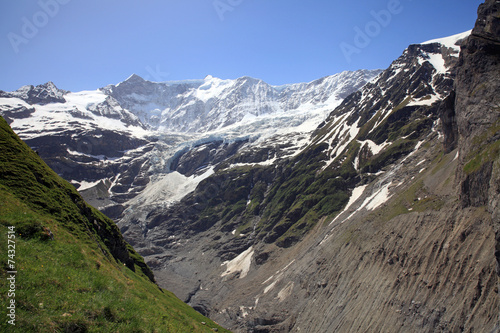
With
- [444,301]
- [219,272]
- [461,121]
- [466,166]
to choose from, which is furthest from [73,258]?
[219,272]

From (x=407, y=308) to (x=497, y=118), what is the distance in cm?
4970

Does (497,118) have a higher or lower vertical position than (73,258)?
lower

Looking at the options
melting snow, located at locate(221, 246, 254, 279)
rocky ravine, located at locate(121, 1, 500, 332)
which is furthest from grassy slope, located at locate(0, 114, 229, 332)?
melting snow, located at locate(221, 246, 254, 279)

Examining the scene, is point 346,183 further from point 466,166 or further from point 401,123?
point 466,166

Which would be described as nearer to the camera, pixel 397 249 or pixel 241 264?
pixel 397 249

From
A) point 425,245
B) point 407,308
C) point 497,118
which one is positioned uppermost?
point 497,118

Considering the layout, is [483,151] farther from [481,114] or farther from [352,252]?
[352,252]

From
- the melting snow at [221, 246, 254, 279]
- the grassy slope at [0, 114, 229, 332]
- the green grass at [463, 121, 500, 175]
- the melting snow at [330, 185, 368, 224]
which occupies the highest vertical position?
the grassy slope at [0, 114, 229, 332]

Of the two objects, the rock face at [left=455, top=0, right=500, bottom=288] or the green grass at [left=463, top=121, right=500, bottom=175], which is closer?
the rock face at [left=455, top=0, right=500, bottom=288]

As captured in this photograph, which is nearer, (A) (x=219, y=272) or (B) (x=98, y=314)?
(B) (x=98, y=314)

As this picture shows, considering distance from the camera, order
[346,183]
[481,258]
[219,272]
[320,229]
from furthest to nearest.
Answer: [346,183]
[219,272]
[320,229]
[481,258]

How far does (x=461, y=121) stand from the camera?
299 ft

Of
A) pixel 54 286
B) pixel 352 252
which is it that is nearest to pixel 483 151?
pixel 352 252

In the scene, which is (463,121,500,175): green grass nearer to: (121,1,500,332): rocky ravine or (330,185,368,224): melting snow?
(121,1,500,332): rocky ravine
